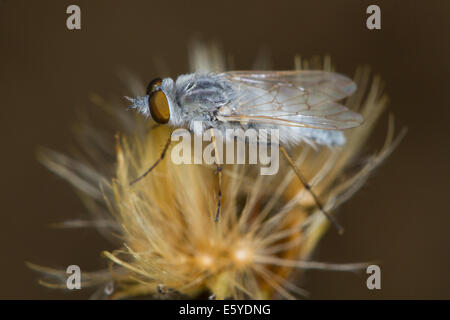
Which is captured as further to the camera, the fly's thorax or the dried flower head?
the fly's thorax

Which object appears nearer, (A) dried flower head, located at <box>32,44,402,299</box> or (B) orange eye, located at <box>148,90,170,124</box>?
(A) dried flower head, located at <box>32,44,402,299</box>

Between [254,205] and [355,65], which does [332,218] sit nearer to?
[254,205]

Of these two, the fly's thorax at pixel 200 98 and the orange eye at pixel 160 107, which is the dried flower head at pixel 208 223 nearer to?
the orange eye at pixel 160 107

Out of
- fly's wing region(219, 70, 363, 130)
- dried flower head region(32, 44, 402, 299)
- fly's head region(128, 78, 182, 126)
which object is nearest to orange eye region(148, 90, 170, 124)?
fly's head region(128, 78, 182, 126)

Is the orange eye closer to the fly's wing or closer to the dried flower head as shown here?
the dried flower head

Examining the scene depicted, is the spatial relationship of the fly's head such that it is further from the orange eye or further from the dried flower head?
the dried flower head

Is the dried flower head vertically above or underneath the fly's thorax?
underneath
